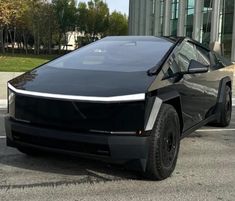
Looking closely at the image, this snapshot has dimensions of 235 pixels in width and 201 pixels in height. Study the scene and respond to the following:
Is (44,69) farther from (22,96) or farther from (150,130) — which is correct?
(150,130)

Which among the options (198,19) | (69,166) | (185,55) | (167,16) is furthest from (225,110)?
(167,16)

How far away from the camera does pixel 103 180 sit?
211 inches

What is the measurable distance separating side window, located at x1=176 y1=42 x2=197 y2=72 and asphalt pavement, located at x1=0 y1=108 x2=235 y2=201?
115 cm

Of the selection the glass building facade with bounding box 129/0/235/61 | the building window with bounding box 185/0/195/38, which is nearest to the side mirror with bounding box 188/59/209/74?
the glass building facade with bounding box 129/0/235/61

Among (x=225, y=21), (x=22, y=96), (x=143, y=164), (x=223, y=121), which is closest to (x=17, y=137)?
(x=22, y=96)

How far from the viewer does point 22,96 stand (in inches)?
208

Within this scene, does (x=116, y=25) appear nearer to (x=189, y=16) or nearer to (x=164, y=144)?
(x=189, y=16)

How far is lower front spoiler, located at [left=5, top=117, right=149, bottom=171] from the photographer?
4895 millimetres

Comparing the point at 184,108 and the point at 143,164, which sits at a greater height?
the point at 184,108

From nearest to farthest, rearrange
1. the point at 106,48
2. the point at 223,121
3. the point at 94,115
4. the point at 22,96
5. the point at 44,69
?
the point at 94,115, the point at 22,96, the point at 44,69, the point at 106,48, the point at 223,121

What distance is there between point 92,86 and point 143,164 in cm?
90

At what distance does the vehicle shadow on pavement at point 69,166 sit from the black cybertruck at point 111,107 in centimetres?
20

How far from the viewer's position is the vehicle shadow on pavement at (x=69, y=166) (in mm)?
5496

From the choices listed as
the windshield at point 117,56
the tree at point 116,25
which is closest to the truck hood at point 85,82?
the windshield at point 117,56
